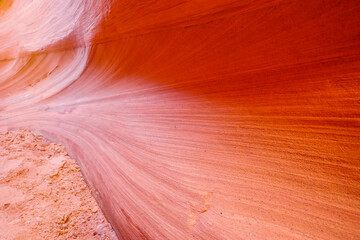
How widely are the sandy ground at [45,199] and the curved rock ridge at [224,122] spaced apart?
68mm

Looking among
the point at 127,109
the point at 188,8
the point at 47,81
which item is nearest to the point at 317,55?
the point at 188,8

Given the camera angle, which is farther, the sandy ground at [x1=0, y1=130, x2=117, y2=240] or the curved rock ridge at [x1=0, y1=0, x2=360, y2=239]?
the sandy ground at [x1=0, y1=130, x2=117, y2=240]

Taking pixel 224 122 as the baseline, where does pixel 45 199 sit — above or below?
below

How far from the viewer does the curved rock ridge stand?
20.9 inches

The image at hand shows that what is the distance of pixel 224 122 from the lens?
763mm

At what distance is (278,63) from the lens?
681 millimetres

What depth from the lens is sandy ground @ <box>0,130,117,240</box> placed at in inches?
28.4

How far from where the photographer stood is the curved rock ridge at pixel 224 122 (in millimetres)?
531

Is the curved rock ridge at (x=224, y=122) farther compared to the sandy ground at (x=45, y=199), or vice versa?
the sandy ground at (x=45, y=199)

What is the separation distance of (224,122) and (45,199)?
79 cm

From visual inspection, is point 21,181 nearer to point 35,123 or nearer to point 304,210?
point 35,123

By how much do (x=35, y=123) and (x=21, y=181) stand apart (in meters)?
0.57

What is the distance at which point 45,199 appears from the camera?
83cm

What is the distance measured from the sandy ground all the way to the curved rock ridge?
7 cm
